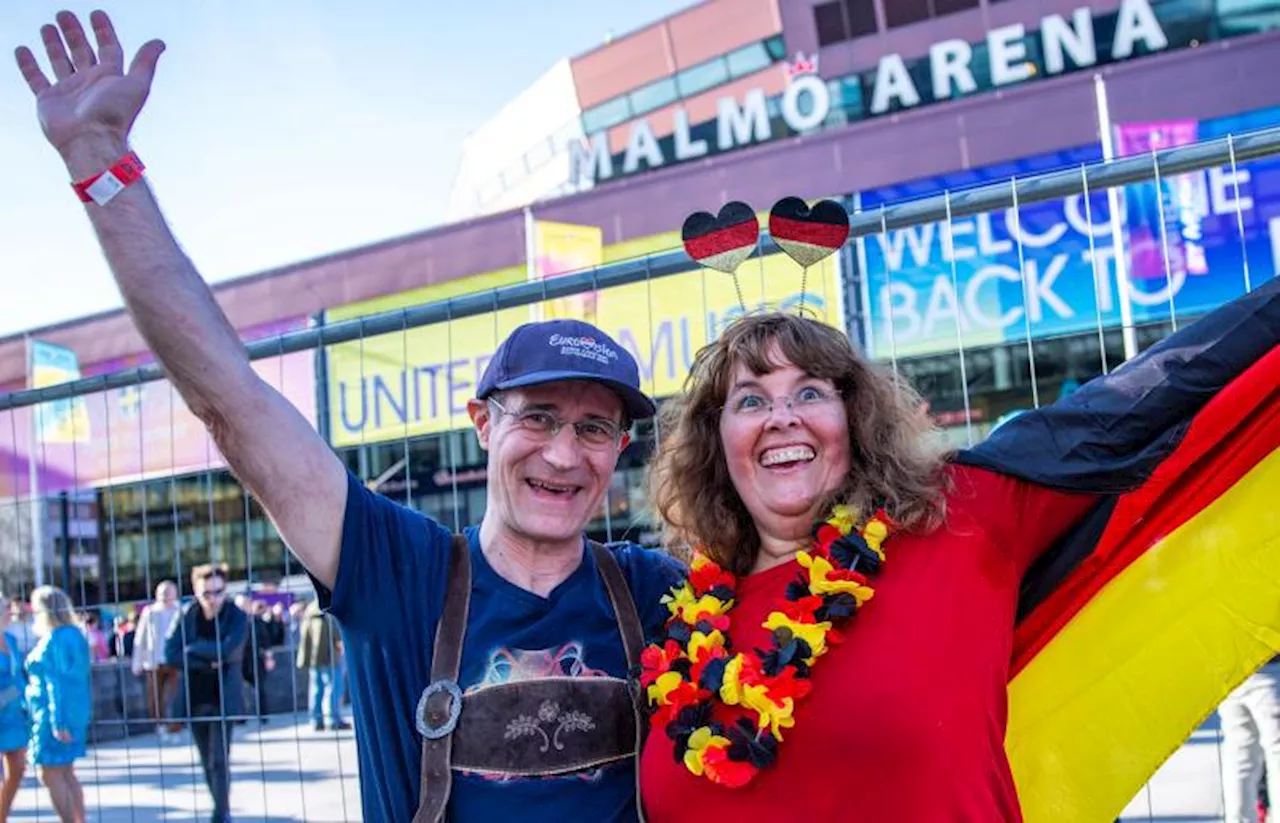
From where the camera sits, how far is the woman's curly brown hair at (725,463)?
211cm

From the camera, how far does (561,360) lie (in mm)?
2111

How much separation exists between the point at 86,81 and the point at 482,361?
231 centimetres

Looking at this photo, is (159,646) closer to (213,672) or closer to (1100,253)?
(213,672)

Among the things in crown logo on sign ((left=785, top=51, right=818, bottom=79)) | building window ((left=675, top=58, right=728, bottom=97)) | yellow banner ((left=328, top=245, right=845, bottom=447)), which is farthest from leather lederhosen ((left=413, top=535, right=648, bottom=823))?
building window ((left=675, top=58, right=728, bottom=97))

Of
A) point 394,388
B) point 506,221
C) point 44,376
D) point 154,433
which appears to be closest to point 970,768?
point 394,388

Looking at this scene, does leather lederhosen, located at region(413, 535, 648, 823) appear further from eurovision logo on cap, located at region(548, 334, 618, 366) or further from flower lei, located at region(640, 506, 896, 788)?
eurovision logo on cap, located at region(548, 334, 618, 366)

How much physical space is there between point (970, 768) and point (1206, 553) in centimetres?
86

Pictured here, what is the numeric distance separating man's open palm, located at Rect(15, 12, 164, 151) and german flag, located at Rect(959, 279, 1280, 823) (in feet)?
5.15

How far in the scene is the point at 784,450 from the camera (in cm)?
220

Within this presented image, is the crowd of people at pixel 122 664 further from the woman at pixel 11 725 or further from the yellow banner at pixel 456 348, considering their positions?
the yellow banner at pixel 456 348

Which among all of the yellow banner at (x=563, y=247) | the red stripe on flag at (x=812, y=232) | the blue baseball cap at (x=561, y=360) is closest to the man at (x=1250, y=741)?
the red stripe on flag at (x=812, y=232)

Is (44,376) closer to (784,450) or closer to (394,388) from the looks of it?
(394,388)

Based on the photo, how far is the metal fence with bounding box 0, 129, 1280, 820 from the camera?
10.8 feet

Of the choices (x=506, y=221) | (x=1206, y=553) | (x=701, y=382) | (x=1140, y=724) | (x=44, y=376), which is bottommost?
(x=1140, y=724)
